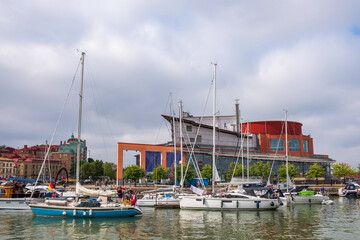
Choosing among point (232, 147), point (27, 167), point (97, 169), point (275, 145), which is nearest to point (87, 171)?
point (97, 169)

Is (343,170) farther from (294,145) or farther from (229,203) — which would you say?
(229,203)

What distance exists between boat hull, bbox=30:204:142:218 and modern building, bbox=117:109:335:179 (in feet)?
166

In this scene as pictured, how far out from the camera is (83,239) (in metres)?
21.3

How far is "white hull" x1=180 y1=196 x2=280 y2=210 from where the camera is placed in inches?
1428

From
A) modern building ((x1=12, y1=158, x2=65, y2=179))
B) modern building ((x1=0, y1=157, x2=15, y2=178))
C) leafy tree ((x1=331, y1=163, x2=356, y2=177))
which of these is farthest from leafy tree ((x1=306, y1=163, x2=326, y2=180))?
modern building ((x1=0, y1=157, x2=15, y2=178))

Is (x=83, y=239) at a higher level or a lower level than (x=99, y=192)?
lower

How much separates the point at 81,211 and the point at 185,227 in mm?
10119

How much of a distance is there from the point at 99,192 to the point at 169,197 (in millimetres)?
11586

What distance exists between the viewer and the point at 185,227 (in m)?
25.8

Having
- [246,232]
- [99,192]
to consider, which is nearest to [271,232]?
[246,232]

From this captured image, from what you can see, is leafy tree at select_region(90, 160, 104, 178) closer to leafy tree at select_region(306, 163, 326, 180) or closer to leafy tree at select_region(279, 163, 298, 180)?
leafy tree at select_region(279, 163, 298, 180)

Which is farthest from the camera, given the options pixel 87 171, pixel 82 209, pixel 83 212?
pixel 87 171

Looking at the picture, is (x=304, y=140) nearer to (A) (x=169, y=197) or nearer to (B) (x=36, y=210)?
(A) (x=169, y=197)

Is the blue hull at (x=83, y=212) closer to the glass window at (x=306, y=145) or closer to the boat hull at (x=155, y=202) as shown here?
the boat hull at (x=155, y=202)
